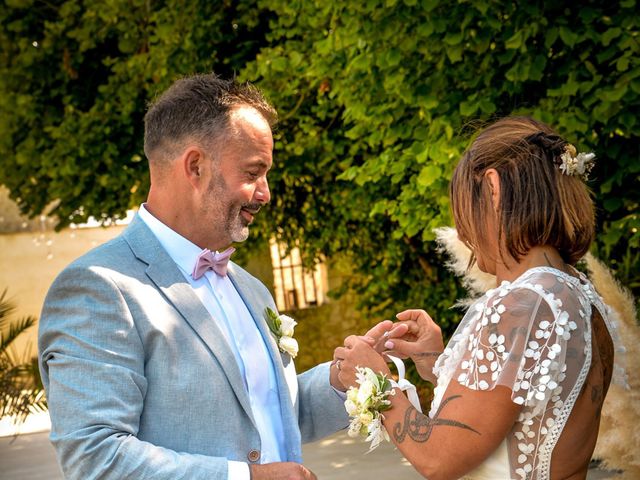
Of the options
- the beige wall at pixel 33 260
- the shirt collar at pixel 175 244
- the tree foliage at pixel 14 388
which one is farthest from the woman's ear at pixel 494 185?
the beige wall at pixel 33 260

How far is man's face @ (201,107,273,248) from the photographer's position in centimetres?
278

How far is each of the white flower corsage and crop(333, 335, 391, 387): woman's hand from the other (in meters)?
0.07

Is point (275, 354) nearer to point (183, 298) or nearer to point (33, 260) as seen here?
point (183, 298)

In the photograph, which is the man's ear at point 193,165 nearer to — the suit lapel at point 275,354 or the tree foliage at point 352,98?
the suit lapel at point 275,354

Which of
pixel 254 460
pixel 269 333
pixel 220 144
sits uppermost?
pixel 220 144

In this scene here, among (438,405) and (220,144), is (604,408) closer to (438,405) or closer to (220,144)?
(438,405)

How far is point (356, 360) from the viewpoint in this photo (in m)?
2.75

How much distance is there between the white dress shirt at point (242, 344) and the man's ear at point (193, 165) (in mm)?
162

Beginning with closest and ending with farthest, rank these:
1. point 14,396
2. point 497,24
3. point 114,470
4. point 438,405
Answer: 1. point 114,470
2. point 438,405
3. point 497,24
4. point 14,396

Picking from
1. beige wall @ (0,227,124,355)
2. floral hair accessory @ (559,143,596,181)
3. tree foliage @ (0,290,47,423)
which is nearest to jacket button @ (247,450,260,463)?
floral hair accessory @ (559,143,596,181)

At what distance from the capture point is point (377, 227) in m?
10.5

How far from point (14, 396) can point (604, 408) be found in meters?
6.36

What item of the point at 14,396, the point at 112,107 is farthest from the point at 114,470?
the point at 112,107

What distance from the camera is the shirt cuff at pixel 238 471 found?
8.04ft
